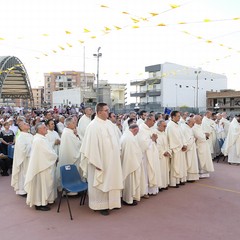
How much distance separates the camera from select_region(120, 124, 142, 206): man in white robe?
661 centimetres

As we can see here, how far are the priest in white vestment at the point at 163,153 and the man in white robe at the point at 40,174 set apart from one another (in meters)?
2.84

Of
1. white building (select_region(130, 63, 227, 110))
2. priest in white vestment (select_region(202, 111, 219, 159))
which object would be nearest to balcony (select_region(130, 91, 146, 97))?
white building (select_region(130, 63, 227, 110))

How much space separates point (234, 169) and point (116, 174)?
5803 millimetres

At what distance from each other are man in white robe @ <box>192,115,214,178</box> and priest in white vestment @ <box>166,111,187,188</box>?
900 mm

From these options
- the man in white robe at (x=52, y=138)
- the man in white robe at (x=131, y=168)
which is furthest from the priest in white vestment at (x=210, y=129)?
the man in white robe at (x=52, y=138)

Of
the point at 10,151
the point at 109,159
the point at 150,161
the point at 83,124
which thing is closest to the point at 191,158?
the point at 150,161

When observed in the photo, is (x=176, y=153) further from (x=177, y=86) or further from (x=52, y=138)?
(x=177, y=86)

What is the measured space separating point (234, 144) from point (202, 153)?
297 cm

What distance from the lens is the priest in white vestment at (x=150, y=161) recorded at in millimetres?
7246

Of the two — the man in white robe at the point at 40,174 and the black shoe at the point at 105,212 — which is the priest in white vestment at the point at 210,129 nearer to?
the black shoe at the point at 105,212

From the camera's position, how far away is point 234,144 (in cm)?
1155

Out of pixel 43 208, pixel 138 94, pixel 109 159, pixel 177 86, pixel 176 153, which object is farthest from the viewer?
pixel 138 94

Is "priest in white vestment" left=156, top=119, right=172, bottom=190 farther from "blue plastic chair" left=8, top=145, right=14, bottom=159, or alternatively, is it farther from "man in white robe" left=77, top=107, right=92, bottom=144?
"blue plastic chair" left=8, top=145, right=14, bottom=159

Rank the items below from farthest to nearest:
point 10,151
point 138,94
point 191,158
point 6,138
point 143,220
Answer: point 138,94
point 6,138
point 10,151
point 191,158
point 143,220
